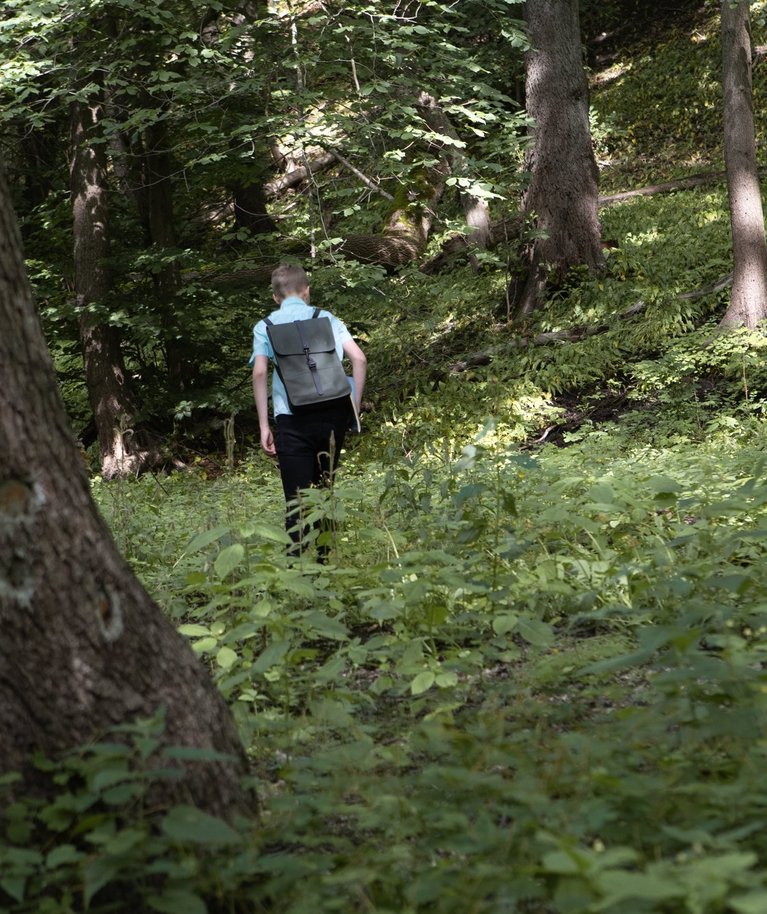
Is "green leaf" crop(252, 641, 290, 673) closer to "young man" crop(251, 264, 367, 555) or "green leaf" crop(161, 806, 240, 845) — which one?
"green leaf" crop(161, 806, 240, 845)

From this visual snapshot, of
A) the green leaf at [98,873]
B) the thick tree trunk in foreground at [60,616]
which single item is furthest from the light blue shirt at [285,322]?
the green leaf at [98,873]

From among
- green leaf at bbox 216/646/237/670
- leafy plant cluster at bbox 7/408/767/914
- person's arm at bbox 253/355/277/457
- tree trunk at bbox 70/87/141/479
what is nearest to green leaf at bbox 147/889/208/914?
leafy plant cluster at bbox 7/408/767/914

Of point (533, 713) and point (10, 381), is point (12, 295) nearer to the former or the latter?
point (10, 381)

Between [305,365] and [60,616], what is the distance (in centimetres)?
345

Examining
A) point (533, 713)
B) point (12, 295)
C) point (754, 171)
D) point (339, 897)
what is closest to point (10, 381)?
point (12, 295)

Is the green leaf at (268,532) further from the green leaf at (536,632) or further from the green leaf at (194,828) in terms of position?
the green leaf at (194,828)

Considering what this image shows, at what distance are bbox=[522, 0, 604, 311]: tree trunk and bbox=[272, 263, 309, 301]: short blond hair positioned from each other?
7.70 metres

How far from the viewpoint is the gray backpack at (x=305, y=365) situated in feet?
18.9

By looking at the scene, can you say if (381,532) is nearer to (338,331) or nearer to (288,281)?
(338,331)

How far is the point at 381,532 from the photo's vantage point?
5082 millimetres

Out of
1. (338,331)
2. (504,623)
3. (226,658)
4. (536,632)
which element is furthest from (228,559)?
(338,331)

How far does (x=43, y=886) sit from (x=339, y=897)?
680 millimetres

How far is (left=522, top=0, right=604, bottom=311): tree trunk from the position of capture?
1315cm

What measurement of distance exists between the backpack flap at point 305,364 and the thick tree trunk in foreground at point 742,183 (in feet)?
23.3
